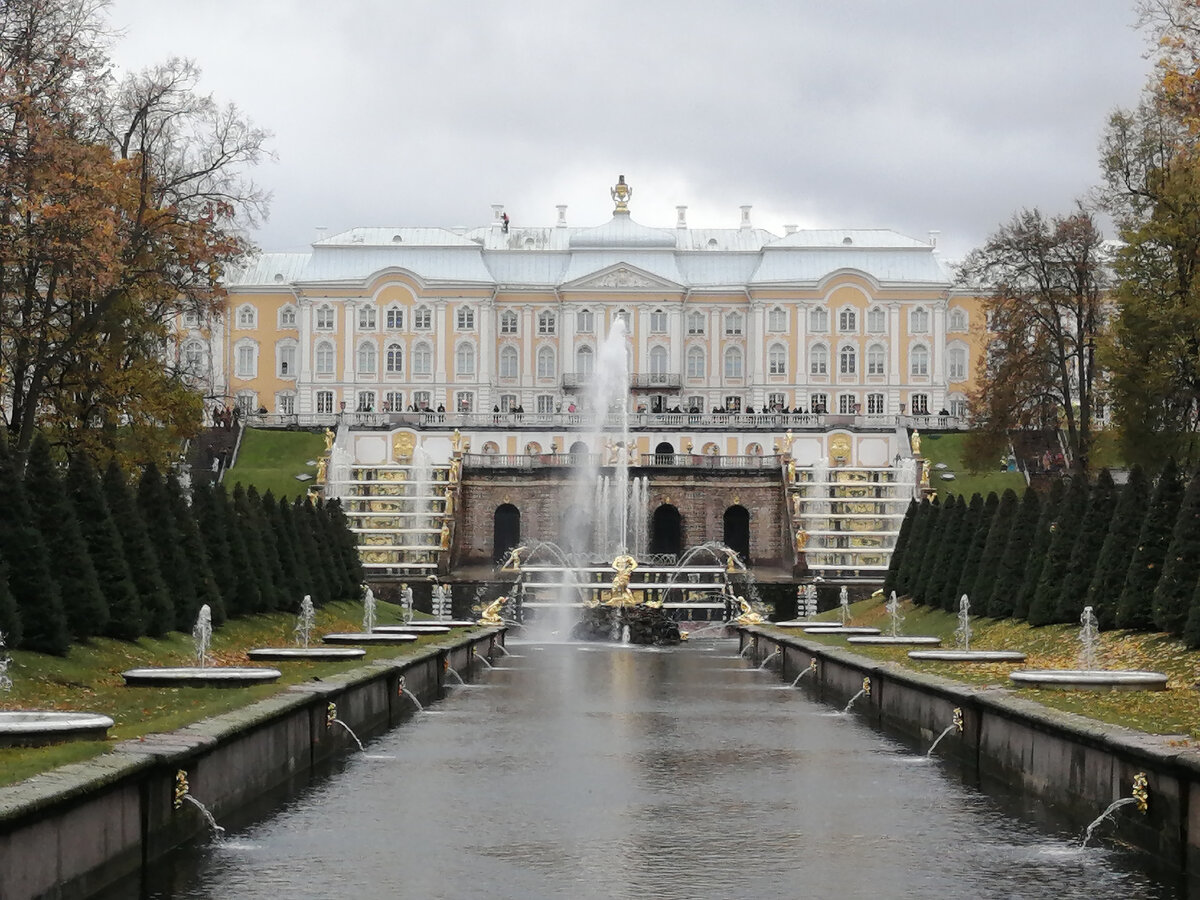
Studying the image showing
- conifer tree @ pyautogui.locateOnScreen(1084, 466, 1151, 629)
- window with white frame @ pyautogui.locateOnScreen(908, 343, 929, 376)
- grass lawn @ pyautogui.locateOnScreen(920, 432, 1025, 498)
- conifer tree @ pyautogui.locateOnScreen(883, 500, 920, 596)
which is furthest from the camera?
window with white frame @ pyautogui.locateOnScreen(908, 343, 929, 376)

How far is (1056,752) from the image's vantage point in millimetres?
14375

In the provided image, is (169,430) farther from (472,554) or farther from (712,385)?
(712,385)

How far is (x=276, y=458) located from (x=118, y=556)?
63073 mm

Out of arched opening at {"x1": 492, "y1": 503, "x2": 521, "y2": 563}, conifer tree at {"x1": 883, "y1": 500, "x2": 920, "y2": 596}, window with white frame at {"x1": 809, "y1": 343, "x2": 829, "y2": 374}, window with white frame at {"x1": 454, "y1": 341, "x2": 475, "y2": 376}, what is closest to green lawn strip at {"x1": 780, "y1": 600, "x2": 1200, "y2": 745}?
conifer tree at {"x1": 883, "y1": 500, "x2": 920, "y2": 596}

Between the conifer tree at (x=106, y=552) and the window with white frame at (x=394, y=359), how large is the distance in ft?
275

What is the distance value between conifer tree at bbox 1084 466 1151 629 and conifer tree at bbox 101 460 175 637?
42.7 ft

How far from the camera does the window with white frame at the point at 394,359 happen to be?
10762 centimetres

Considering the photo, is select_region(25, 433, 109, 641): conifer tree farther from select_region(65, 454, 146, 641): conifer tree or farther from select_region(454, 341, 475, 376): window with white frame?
select_region(454, 341, 475, 376): window with white frame

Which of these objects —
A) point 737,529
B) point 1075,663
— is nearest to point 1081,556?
point 1075,663

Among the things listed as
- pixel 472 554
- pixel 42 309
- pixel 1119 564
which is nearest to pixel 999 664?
pixel 1119 564

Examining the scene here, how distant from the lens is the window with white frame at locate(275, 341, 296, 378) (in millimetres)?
110688

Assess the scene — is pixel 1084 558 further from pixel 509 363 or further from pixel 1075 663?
pixel 509 363

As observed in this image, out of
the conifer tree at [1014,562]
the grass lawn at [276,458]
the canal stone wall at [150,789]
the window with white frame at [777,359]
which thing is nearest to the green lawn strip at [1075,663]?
the conifer tree at [1014,562]

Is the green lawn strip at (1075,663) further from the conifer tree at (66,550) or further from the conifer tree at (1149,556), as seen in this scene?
the conifer tree at (66,550)
